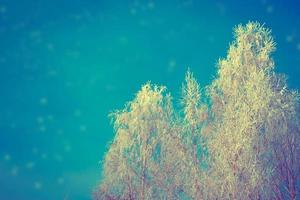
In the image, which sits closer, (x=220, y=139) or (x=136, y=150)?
(x=220, y=139)

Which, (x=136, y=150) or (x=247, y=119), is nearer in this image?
(x=247, y=119)

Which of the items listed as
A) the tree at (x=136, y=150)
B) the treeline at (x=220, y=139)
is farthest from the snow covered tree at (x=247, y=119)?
the tree at (x=136, y=150)

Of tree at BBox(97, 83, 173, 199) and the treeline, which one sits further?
tree at BBox(97, 83, 173, 199)

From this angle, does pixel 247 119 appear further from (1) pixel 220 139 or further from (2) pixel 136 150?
(2) pixel 136 150

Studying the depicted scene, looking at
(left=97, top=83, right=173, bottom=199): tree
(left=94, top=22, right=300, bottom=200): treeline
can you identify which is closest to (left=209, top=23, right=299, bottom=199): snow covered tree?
(left=94, top=22, right=300, bottom=200): treeline

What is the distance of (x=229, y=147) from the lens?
17.8 m

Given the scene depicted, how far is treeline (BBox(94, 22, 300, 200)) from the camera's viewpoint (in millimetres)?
17688

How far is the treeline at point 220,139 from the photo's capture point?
1769cm

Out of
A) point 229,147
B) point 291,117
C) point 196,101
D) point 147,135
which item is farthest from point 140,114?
point 291,117

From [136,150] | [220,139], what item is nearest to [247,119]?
[220,139]

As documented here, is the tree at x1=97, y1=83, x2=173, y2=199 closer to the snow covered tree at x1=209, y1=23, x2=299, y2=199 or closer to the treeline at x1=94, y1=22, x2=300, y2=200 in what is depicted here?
the treeline at x1=94, y1=22, x2=300, y2=200

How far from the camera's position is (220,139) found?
60.0ft

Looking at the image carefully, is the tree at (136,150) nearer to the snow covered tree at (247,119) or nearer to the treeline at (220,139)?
the treeline at (220,139)

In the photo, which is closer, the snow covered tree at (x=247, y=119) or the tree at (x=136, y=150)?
the snow covered tree at (x=247, y=119)
